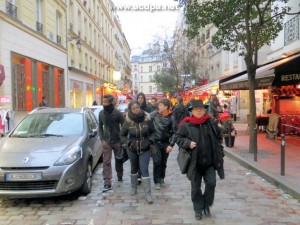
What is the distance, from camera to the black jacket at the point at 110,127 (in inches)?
266

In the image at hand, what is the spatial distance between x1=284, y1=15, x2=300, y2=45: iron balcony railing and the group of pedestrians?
349 inches

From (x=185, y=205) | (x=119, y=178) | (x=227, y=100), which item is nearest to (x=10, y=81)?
(x=119, y=178)

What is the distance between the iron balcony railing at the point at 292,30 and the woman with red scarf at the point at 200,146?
10046 mm

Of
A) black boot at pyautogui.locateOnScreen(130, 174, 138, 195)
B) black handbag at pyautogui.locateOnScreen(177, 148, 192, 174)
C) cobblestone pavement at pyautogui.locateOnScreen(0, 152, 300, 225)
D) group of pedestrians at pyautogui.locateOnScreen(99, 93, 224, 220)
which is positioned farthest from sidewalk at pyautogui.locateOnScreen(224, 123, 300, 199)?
black boot at pyautogui.locateOnScreen(130, 174, 138, 195)

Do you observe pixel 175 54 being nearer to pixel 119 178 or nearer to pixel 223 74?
pixel 223 74

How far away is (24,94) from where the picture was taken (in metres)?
16.8

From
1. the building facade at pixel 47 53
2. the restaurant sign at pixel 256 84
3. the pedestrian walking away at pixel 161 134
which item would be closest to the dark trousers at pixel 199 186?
the pedestrian walking away at pixel 161 134

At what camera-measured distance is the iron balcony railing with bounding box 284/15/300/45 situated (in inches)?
527

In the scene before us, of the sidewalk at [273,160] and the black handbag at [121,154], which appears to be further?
the black handbag at [121,154]

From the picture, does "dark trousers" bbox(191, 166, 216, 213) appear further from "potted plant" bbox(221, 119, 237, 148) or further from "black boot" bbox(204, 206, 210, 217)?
"potted plant" bbox(221, 119, 237, 148)

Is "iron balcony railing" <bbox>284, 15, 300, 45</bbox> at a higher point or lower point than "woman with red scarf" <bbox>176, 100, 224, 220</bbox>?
higher

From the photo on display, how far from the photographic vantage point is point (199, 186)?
490cm

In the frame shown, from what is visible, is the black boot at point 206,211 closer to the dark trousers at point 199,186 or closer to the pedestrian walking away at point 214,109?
the dark trousers at point 199,186

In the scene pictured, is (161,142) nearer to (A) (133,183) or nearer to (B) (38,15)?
(A) (133,183)
